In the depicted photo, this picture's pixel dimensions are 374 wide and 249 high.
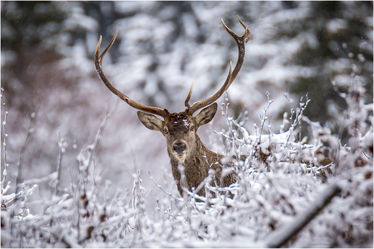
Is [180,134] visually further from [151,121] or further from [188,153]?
[151,121]

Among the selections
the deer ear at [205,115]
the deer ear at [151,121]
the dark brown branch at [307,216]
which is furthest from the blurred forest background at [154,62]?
the dark brown branch at [307,216]

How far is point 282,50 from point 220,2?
5.19 meters

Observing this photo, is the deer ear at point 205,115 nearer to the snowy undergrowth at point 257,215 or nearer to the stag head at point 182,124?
the stag head at point 182,124

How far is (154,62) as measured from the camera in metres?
21.2

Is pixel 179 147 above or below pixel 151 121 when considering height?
below

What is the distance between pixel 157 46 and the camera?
22.4 m

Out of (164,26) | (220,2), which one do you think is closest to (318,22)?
(220,2)

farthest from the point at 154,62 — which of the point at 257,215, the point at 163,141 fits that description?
the point at 257,215

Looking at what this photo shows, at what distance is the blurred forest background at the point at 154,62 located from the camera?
13508mm

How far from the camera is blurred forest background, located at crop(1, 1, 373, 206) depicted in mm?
13508

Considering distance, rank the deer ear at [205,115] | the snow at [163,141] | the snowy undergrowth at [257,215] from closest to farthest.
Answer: the snowy undergrowth at [257,215] < the snow at [163,141] < the deer ear at [205,115]

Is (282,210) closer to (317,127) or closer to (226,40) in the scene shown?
(317,127)

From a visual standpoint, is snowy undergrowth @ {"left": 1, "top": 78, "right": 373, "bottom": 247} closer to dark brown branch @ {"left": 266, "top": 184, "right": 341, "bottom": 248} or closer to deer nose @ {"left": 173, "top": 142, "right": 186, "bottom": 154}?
dark brown branch @ {"left": 266, "top": 184, "right": 341, "bottom": 248}

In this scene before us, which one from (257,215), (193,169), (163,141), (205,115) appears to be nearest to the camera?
(257,215)
